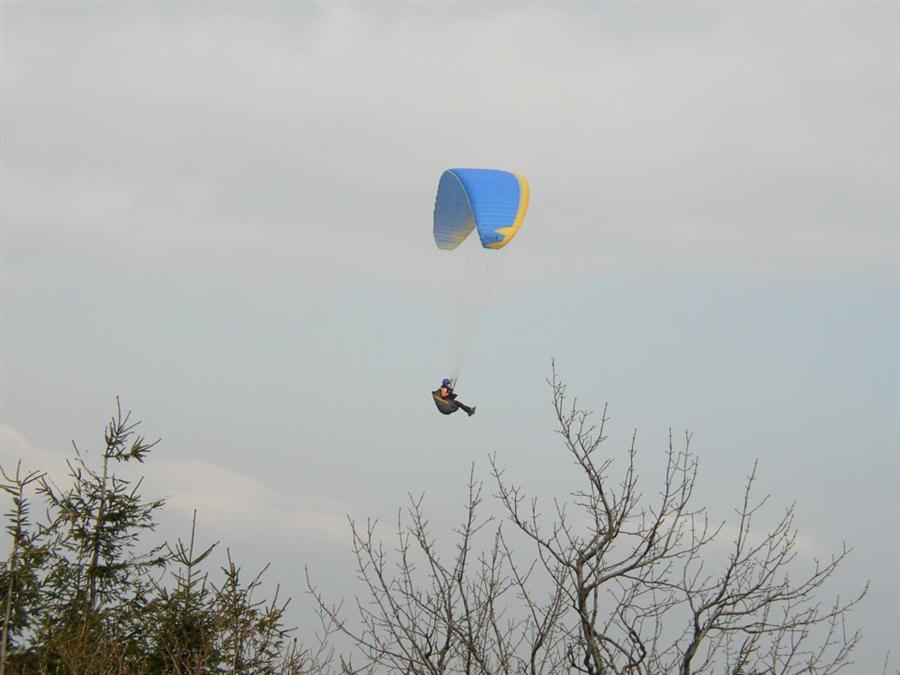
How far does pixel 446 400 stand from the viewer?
2219cm

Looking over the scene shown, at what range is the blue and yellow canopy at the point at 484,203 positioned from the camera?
21922 mm

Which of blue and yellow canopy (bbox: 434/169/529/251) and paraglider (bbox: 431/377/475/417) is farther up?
blue and yellow canopy (bbox: 434/169/529/251)

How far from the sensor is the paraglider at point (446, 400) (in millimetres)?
22172

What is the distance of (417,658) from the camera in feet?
34.0

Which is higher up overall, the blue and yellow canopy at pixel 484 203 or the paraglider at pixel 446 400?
the blue and yellow canopy at pixel 484 203

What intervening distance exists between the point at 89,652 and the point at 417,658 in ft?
23.7

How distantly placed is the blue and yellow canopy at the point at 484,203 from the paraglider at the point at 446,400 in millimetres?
2849

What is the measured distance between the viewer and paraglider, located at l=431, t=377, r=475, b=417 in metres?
22.2

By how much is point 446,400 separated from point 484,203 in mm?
3911

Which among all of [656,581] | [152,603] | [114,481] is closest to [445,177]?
[114,481]

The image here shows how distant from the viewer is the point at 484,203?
22031 millimetres

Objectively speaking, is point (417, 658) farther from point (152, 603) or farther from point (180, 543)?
point (152, 603)

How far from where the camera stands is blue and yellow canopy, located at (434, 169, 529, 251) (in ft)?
71.9

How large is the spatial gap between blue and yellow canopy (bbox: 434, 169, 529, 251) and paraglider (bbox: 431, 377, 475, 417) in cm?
285
